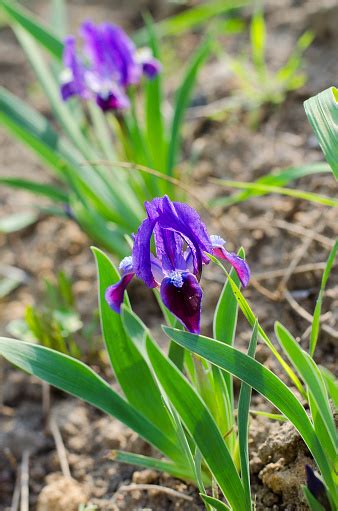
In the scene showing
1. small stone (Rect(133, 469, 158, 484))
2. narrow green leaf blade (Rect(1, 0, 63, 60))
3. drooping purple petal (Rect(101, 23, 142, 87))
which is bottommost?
small stone (Rect(133, 469, 158, 484))

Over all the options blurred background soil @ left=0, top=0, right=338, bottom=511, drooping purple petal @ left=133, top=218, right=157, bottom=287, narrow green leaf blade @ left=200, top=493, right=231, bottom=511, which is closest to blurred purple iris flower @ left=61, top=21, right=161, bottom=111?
blurred background soil @ left=0, top=0, right=338, bottom=511

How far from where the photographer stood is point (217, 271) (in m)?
2.38

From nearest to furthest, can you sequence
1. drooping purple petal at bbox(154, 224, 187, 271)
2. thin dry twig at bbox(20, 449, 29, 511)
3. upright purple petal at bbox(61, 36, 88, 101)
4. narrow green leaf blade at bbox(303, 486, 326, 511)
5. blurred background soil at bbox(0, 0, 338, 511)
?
narrow green leaf blade at bbox(303, 486, 326, 511) → drooping purple petal at bbox(154, 224, 187, 271) → blurred background soil at bbox(0, 0, 338, 511) → thin dry twig at bbox(20, 449, 29, 511) → upright purple petal at bbox(61, 36, 88, 101)

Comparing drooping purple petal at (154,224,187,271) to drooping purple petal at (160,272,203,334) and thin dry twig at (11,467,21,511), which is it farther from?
thin dry twig at (11,467,21,511)

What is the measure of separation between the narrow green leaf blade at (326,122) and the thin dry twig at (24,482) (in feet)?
4.12

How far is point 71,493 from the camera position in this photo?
184cm

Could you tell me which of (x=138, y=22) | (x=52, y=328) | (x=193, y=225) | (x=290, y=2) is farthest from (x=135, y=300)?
(x=138, y=22)

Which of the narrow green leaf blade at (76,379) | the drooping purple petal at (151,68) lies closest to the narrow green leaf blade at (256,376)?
the narrow green leaf blade at (76,379)

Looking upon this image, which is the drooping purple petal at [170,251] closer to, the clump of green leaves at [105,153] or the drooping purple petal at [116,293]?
the drooping purple petal at [116,293]

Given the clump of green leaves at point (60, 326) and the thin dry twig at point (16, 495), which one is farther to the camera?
the clump of green leaves at point (60, 326)

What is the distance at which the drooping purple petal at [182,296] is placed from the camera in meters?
1.28

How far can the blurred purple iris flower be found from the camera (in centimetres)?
243

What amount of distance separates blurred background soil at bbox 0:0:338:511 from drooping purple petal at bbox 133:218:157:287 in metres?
0.57

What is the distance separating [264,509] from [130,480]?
1.49 feet
